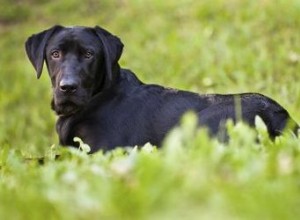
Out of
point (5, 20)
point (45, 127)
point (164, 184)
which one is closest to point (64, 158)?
point (164, 184)

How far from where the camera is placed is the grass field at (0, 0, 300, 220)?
282 centimetres

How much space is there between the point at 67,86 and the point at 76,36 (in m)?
0.54

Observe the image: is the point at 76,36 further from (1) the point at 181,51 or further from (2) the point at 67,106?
(1) the point at 181,51

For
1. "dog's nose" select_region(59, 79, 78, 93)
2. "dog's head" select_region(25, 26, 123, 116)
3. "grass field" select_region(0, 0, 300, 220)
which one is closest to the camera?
"grass field" select_region(0, 0, 300, 220)

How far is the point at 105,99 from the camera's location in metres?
6.63

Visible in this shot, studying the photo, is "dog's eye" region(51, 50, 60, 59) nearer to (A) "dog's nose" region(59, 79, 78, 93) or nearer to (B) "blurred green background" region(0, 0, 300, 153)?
(A) "dog's nose" region(59, 79, 78, 93)

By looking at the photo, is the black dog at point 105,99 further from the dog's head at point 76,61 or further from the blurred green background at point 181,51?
the blurred green background at point 181,51

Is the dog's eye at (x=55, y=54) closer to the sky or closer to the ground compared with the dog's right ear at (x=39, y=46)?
closer to the ground

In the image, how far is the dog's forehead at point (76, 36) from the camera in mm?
6578

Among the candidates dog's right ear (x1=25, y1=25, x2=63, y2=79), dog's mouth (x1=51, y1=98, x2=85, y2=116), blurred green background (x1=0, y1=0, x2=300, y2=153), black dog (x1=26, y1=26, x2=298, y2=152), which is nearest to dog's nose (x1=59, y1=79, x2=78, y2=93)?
black dog (x1=26, y1=26, x2=298, y2=152)

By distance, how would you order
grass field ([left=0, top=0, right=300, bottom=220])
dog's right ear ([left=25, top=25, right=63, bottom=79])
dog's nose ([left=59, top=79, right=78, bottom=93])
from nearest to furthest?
grass field ([left=0, top=0, right=300, bottom=220]) → dog's nose ([left=59, top=79, right=78, bottom=93]) → dog's right ear ([left=25, top=25, right=63, bottom=79])

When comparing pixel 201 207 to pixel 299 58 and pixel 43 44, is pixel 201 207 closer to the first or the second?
pixel 43 44

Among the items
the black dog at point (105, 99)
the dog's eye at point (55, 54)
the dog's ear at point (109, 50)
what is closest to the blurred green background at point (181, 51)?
the black dog at point (105, 99)

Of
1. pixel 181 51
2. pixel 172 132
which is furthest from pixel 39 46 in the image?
pixel 181 51
